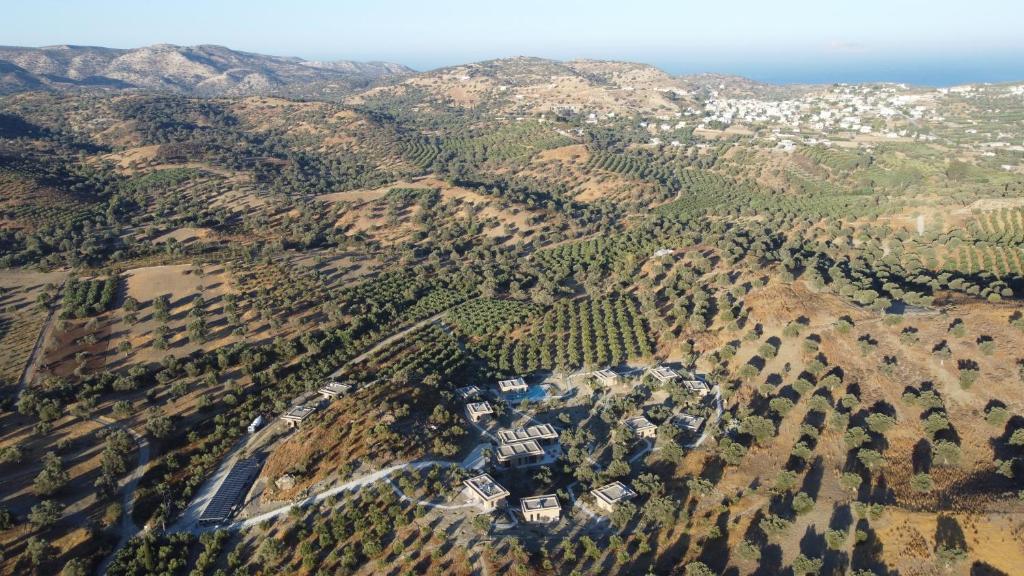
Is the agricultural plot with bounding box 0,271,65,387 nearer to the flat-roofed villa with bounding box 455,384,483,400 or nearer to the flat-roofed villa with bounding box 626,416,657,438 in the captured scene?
the flat-roofed villa with bounding box 455,384,483,400

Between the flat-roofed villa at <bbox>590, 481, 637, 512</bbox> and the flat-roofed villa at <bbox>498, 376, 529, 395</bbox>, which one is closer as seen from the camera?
the flat-roofed villa at <bbox>590, 481, 637, 512</bbox>

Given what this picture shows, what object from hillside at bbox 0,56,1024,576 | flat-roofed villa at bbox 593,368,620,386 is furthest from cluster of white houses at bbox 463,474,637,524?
flat-roofed villa at bbox 593,368,620,386

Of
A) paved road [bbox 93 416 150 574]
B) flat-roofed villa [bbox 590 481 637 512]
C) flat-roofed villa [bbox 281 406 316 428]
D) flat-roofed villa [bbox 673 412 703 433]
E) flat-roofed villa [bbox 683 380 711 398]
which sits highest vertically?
flat-roofed villa [bbox 683 380 711 398]

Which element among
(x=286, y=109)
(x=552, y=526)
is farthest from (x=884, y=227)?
(x=286, y=109)

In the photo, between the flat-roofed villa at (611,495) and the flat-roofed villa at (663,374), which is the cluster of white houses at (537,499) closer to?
the flat-roofed villa at (611,495)

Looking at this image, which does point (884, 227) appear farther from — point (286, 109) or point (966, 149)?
point (286, 109)

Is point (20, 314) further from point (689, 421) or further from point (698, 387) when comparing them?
point (698, 387)
